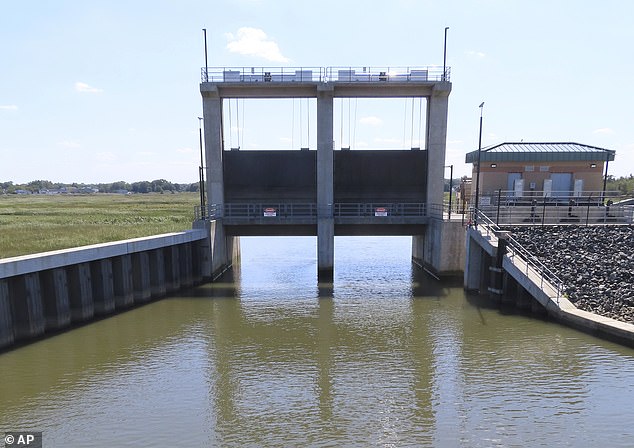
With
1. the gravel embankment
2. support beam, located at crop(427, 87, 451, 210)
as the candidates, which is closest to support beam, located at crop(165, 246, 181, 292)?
support beam, located at crop(427, 87, 451, 210)

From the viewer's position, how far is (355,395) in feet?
35.5

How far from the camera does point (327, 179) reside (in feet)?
82.6

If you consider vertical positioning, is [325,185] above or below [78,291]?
above

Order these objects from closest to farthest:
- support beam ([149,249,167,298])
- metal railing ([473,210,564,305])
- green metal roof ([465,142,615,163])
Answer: metal railing ([473,210,564,305]) < support beam ([149,249,167,298]) < green metal roof ([465,142,615,163])

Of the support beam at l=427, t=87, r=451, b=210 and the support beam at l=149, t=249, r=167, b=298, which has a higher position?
the support beam at l=427, t=87, r=451, b=210

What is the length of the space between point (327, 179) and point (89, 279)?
47.5 ft

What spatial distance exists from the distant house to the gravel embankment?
646cm

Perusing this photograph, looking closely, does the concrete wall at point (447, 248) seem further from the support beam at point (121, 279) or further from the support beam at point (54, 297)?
the support beam at point (54, 297)

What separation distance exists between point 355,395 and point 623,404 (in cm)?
699

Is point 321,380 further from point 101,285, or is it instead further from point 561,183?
point 561,183

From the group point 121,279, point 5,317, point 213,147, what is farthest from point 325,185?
point 5,317

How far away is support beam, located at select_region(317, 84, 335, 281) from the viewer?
80.5ft

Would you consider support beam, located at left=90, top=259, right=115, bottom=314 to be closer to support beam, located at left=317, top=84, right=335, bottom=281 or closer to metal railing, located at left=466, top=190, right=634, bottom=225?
support beam, located at left=317, top=84, right=335, bottom=281

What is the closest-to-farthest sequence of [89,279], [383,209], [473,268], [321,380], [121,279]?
[321,380]
[89,279]
[121,279]
[473,268]
[383,209]
